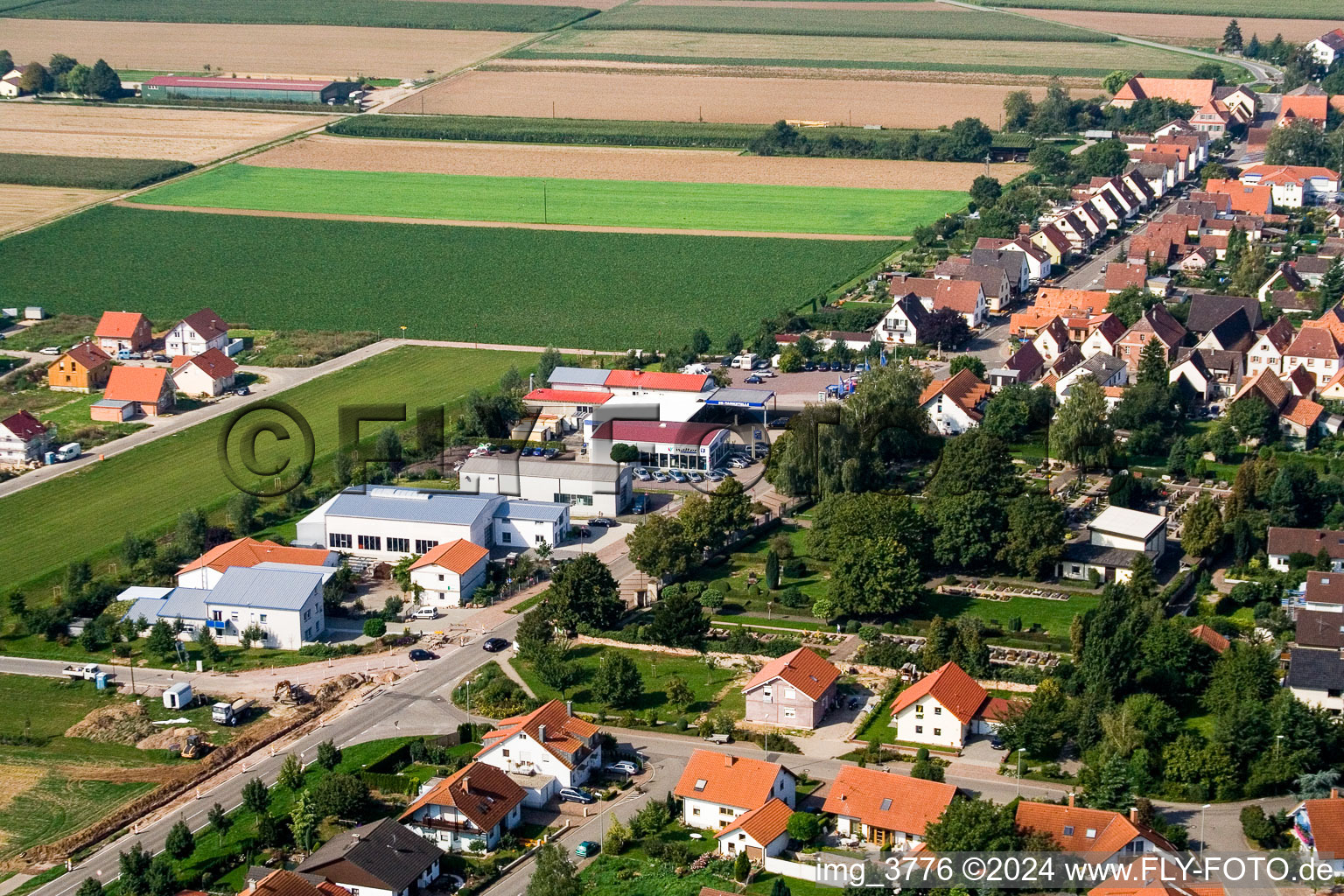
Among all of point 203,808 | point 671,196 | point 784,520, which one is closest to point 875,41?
point 671,196

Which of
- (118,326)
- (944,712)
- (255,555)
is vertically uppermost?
(118,326)

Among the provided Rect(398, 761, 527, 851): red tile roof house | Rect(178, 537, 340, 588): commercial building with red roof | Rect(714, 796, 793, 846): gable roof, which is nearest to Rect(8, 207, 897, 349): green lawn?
Rect(178, 537, 340, 588): commercial building with red roof

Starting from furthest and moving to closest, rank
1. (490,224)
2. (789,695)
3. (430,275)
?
(490,224), (430,275), (789,695)

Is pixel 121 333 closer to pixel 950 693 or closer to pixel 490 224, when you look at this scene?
pixel 490 224

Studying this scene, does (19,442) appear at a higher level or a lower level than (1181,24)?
lower

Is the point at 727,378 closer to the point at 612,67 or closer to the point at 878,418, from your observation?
the point at 878,418

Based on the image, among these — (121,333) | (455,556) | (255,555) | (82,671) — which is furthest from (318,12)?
(82,671)

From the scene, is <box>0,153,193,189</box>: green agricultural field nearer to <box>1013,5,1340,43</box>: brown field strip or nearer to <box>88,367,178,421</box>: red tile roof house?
<box>88,367,178,421</box>: red tile roof house
